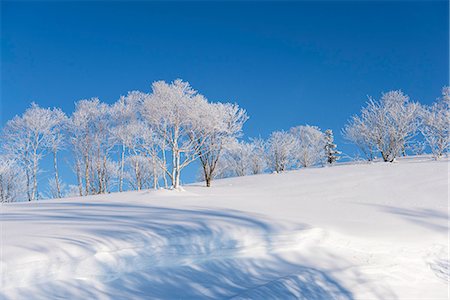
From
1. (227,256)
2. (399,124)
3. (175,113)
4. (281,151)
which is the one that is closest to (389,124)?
(399,124)

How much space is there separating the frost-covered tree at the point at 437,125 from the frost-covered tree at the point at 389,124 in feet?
3.42

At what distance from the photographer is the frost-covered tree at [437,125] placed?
32.0 metres

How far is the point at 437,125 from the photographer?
34188 mm

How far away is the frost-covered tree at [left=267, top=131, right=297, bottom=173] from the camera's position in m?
47.3

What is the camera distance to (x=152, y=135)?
24.9 meters

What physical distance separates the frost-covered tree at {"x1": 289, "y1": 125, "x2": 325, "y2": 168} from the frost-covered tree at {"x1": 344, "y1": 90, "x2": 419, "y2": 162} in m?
13.2

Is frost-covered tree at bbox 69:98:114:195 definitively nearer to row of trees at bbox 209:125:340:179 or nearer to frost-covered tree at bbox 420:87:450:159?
row of trees at bbox 209:125:340:179

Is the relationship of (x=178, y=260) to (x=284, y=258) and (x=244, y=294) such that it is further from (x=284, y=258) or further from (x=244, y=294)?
(x=284, y=258)

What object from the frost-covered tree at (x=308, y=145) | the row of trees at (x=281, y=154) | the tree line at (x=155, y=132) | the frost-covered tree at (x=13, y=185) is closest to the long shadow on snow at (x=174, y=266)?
the tree line at (x=155, y=132)

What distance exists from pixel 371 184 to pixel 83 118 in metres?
24.2


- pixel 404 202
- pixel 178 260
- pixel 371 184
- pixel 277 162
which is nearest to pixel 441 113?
pixel 277 162

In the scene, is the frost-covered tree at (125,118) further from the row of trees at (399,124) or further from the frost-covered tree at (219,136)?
the row of trees at (399,124)

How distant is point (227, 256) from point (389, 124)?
33481 millimetres

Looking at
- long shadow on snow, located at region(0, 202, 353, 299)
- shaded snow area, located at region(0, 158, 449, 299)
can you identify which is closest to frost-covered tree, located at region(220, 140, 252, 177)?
shaded snow area, located at region(0, 158, 449, 299)
